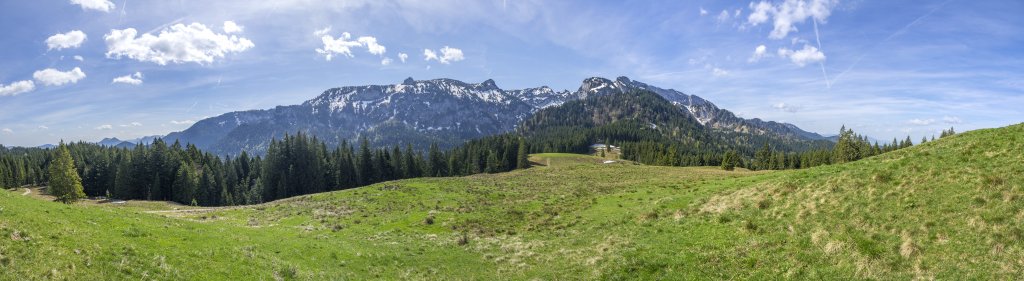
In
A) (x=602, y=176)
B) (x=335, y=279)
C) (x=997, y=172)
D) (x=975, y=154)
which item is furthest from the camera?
(x=602, y=176)

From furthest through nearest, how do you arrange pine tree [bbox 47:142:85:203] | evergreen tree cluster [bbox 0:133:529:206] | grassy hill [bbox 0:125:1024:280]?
evergreen tree cluster [bbox 0:133:529:206] < pine tree [bbox 47:142:85:203] < grassy hill [bbox 0:125:1024:280]

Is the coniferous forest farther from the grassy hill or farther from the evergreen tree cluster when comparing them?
the grassy hill

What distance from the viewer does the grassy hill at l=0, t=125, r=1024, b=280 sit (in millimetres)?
16516

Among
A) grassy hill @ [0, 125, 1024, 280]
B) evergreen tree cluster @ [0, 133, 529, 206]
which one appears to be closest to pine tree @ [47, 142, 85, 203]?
evergreen tree cluster @ [0, 133, 529, 206]

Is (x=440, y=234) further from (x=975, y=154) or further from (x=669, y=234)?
(x=975, y=154)

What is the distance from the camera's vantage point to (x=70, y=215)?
977 inches

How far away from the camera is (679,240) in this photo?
1008 inches

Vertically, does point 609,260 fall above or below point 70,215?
below

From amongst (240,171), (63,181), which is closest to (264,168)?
(240,171)

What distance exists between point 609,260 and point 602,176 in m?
59.9

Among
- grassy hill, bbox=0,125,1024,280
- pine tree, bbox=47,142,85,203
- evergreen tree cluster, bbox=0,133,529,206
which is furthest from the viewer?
evergreen tree cluster, bbox=0,133,529,206

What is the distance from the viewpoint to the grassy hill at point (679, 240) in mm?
16516

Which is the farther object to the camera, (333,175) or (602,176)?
(333,175)

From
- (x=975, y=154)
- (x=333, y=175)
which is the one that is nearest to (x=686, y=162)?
(x=333, y=175)
